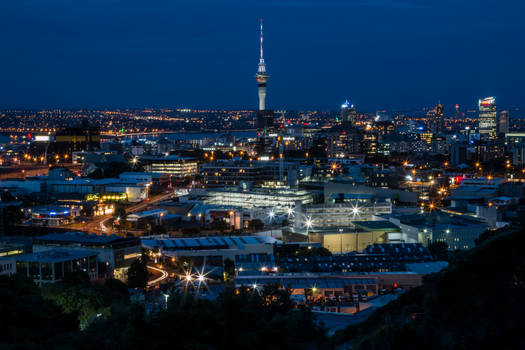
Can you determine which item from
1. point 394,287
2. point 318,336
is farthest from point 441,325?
point 394,287

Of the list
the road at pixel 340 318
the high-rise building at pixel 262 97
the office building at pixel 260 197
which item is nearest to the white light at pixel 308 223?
the office building at pixel 260 197

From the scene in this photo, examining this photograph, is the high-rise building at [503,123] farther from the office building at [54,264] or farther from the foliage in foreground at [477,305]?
the foliage in foreground at [477,305]

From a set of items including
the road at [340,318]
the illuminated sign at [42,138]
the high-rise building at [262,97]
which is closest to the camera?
the road at [340,318]

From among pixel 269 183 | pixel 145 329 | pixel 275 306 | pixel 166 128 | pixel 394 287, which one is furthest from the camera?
pixel 166 128

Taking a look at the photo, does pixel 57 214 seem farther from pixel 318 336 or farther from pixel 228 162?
pixel 318 336

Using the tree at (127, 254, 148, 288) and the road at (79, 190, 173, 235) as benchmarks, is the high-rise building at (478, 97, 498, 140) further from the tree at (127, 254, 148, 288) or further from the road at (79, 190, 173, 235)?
the tree at (127, 254, 148, 288)

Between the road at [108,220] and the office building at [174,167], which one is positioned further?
the office building at [174,167]

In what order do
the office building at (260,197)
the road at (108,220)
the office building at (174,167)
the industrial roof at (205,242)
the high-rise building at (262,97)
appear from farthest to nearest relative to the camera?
1. the high-rise building at (262,97)
2. the office building at (174,167)
3. the office building at (260,197)
4. the road at (108,220)
5. the industrial roof at (205,242)

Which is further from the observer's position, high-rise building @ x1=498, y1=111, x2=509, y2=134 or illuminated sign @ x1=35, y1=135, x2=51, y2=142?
high-rise building @ x1=498, y1=111, x2=509, y2=134

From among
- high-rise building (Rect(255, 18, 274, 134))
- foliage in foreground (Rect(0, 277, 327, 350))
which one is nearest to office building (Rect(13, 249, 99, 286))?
foliage in foreground (Rect(0, 277, 327, 350))

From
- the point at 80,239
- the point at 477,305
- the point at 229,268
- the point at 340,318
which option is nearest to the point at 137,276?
the point at 229,268

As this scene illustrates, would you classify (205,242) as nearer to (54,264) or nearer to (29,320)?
(54,264)
